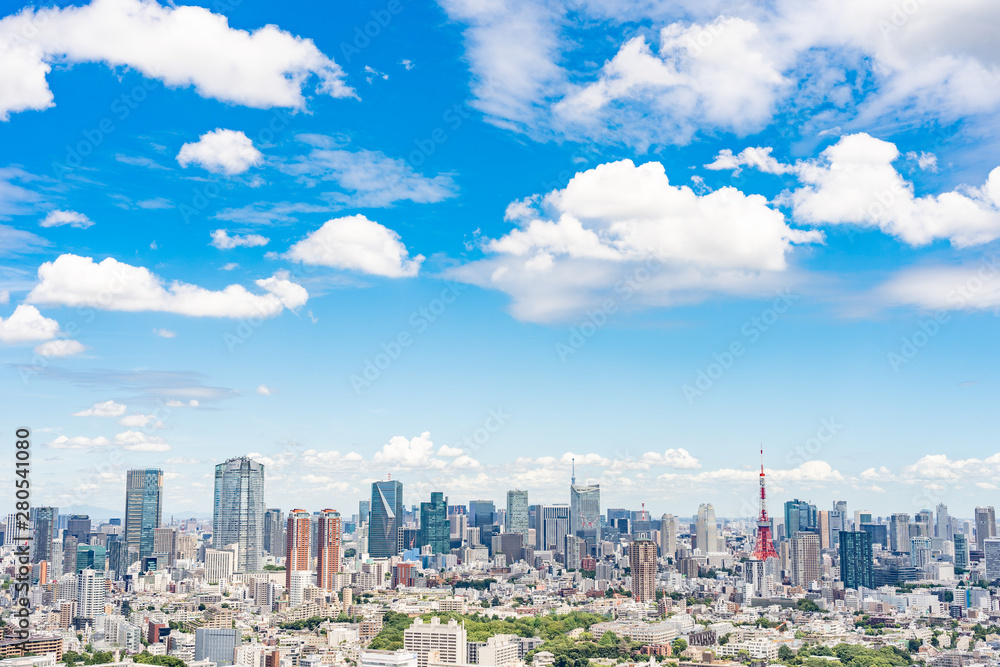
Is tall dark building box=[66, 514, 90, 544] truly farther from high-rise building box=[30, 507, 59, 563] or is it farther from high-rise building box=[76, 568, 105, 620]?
high-rise building box=[76, 568, 105, 620]

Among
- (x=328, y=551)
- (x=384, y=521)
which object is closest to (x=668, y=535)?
(x=384, y=521)

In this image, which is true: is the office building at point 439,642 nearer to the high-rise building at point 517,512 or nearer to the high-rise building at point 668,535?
the high-rise building at point 668,535

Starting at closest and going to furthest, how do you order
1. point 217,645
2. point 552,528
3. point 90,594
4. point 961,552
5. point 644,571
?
point 217,645
point 90,594
point 644,571
point 961,552
point 552,528

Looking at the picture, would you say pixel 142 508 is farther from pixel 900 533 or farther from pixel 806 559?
pixel 900 533

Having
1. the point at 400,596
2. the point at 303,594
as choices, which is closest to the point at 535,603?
the point at 400,596

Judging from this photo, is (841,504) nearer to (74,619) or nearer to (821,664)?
(821,664)

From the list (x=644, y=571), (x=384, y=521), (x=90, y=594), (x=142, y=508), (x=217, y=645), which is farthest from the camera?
(x=384, y=521)
